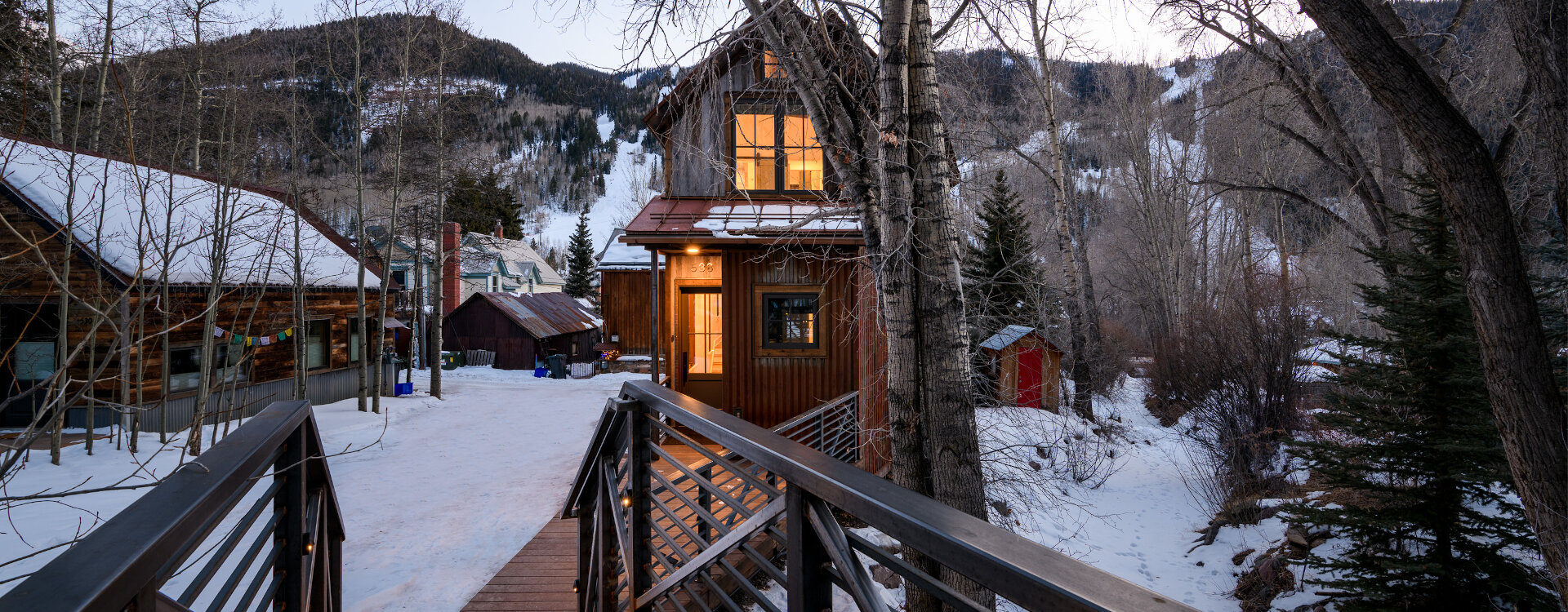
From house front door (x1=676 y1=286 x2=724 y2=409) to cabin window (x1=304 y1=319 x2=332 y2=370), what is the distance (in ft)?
32.4

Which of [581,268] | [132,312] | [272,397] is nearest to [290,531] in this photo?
[132,312]

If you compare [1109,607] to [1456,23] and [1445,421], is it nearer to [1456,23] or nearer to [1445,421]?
[1445,421]

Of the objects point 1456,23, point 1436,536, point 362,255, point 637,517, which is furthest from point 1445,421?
point 362,255

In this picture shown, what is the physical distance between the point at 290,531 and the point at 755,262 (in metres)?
7.47

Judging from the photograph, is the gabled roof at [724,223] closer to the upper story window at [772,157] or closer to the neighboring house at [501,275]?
the upper story window at [772,157]

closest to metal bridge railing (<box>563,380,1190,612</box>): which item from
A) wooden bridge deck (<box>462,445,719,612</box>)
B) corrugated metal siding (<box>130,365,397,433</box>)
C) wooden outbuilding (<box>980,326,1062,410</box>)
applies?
wooden bridge deck (<box>462,445,719,612</box>)

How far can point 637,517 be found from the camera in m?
2.64

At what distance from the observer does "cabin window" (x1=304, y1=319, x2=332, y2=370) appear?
48.2ft

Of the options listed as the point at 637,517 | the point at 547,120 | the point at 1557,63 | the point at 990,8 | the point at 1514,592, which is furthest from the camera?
the point at 547,120

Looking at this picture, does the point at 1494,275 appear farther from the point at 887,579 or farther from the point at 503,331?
the point at 503,331

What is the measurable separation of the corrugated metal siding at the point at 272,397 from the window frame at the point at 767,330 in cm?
790

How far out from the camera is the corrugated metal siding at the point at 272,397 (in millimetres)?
10945

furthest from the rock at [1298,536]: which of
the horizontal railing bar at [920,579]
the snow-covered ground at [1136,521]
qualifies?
the horizontal railing bar at [920,579]

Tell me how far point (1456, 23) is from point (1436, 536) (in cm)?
582
